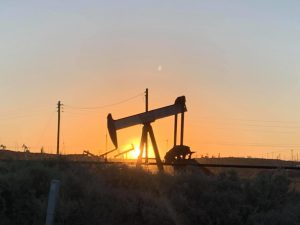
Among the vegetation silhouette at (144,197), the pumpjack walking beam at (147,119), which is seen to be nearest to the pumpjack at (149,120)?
the pumpjack walking beam at (147,119)

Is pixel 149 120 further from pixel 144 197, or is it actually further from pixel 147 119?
pixel 144 197

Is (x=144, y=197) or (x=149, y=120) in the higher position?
(x=149, y=120)

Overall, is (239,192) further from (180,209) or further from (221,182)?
(180,209)

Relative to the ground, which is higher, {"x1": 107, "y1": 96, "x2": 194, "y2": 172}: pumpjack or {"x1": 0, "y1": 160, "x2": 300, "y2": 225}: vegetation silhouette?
{"x1": 107, "y1": 96, "x2": 194, "y2": 172}: pumpjack

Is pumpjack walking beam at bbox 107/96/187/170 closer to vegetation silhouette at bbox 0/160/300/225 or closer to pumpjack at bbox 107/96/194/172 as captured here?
pumpjack at bbox 107/96/194/172

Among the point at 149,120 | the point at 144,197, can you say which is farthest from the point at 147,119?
the point at 144,197

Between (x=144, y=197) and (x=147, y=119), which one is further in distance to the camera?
(x=147, y=119)

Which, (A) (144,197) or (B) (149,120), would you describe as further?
(B) (149,120)

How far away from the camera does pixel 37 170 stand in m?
14.9

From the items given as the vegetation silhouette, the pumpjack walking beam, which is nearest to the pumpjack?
the pumpjack walking beam

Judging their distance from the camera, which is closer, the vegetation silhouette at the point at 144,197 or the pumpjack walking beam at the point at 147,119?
the vegetation silhouette at the point at 144,197

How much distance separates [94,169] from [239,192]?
3890mm

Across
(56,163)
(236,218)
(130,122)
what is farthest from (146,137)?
(236,218)

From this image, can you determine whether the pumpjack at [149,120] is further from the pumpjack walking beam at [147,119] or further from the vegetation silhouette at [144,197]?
the vegetation silhouette at [144,197]
